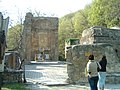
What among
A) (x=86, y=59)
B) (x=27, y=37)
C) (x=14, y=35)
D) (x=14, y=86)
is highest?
(x=14, y=35)

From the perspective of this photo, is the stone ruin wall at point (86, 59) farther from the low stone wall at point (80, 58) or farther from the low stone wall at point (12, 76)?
the low stone wall at point (12, 76)

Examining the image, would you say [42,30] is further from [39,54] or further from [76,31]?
[76,31]

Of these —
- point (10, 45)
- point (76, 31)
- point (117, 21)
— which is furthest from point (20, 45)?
point (76, 31)

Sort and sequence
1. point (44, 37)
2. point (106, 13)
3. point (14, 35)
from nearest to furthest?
1. point (106, 13)
2. point (44, 37)
3. point (14, 35)

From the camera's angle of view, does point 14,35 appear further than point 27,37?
Yes

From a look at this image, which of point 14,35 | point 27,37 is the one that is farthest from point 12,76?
point 14,35

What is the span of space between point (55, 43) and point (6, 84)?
115 feet

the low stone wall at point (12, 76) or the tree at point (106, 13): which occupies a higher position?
the tree at point (106, 13)

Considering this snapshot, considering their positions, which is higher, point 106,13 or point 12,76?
point 106,13

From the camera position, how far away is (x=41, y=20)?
5338 centimetres

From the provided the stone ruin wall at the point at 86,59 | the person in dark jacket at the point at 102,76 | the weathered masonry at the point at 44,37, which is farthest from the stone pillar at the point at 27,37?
the person in dark jacket at the point at 102,76

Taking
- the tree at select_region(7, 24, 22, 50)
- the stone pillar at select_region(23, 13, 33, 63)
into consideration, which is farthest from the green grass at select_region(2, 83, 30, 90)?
the tree at select_region(7, 24, 22, 50)

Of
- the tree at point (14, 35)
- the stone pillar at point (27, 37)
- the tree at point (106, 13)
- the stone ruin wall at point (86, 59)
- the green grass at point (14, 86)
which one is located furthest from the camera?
the tree at point (14, 35)

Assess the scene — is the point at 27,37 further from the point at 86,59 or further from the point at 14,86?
the point at 14,86
